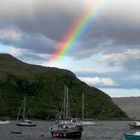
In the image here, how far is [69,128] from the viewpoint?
590 feet

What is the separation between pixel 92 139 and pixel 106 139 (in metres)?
5.98

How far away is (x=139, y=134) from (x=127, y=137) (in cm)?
287

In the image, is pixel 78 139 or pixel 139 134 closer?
pixel 139 134

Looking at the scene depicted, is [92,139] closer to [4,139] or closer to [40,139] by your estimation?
[40,139]

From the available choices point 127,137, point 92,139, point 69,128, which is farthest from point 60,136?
point 127,137

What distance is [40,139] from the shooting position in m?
190

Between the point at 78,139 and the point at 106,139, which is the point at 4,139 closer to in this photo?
the point at 78,139

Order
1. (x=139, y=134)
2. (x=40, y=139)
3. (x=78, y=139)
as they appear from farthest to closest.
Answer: (x=40, y=139) < (x=78, y=139) < (x=139, y=134)

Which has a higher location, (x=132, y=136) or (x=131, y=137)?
(x=132, y=136)

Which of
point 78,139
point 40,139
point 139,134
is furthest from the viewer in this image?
point 40,139

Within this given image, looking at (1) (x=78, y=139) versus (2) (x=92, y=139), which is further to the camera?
(2) (x=92, y=139)

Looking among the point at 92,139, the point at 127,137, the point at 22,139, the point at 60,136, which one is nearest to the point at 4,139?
the point at 22,139

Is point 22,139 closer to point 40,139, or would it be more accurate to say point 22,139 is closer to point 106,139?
point 40,139

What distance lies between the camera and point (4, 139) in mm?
182750
